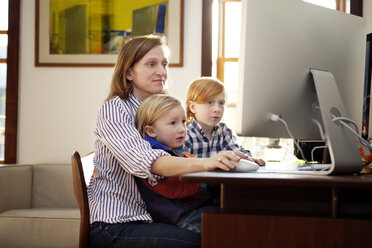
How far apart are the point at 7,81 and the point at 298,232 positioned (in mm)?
3585

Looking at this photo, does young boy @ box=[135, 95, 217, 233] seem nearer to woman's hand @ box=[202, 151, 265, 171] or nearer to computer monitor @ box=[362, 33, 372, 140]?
woman's hand @ box=[202, 151, 265, 171]

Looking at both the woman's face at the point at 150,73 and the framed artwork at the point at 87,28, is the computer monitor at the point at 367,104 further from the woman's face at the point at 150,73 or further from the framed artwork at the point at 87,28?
the framed artwork at the point at 87,28

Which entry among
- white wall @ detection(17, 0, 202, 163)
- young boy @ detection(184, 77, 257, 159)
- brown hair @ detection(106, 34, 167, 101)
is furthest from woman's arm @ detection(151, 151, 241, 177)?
white wall @ detection(17, 0, 202, 163)

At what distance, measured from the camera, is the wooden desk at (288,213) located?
3.87 ft

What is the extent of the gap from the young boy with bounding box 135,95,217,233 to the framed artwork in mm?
2320

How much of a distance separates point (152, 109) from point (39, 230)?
2039 millimetres

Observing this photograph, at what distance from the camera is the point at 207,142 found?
2.65 meters

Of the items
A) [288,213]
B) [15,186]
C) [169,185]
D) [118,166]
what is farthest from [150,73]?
[15,186]

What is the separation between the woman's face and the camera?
6.31 ft

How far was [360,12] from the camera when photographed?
4016mm

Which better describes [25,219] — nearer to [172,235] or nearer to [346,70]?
[172,235]

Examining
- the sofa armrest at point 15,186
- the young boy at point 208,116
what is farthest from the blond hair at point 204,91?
the sofa armrest at point 15,186

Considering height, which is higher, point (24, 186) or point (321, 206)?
point (321, 206)

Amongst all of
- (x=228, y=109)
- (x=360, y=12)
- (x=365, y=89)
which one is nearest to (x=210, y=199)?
(x=365, y=89)
